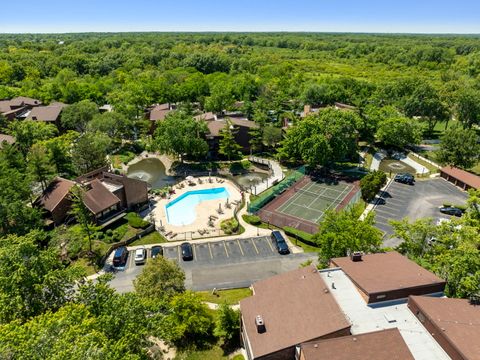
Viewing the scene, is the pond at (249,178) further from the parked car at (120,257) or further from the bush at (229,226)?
the parked car at (120,257)

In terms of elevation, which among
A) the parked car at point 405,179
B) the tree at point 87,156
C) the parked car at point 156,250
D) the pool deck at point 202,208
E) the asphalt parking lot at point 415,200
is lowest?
the pool deck at point 202,208

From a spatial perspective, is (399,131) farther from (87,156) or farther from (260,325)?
(87,156)

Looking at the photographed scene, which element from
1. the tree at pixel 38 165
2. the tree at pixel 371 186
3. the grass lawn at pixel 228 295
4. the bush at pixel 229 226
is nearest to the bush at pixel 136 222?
the bush at pixel 229 226

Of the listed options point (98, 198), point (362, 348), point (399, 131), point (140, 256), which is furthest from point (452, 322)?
point (399, 131)

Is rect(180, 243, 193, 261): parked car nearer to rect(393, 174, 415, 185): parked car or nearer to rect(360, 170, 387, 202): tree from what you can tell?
rect(360, 170, 387, 202): tree

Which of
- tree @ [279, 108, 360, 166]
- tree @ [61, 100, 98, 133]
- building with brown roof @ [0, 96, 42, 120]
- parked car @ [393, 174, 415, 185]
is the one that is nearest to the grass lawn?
tree @ [279, 108, 360, 166]
